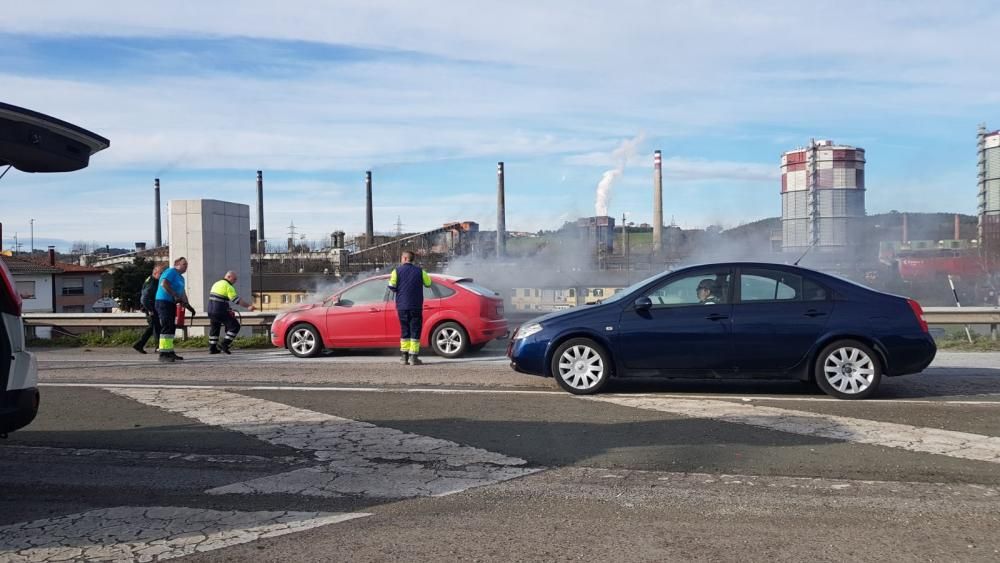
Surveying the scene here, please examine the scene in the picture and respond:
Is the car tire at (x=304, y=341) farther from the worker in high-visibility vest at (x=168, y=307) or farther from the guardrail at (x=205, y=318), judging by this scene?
the guardrail at (x=205, y=318)

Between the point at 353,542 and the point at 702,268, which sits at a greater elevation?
the point at 702,268

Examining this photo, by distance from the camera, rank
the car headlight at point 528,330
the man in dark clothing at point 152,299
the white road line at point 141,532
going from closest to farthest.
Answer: the white road line at point 141,532 → the car headlight at point 528,330 → the man in dark clothing at point 152,299

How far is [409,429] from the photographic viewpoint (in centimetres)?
726

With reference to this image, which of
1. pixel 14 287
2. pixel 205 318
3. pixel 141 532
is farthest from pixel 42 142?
pixel 205 318

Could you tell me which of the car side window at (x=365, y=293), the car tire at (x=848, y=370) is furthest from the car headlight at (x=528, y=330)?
the car side window at (x=365, y=293)

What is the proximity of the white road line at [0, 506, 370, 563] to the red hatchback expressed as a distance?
8388 millimetres

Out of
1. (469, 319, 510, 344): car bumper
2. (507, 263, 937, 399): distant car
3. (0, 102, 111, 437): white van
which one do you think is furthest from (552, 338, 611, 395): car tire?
(0, 102, 111, 437): white van

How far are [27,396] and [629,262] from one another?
134ft

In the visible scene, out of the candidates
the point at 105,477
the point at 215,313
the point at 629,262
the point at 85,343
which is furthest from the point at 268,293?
the point at 105,477

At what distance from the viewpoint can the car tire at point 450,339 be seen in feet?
43.7

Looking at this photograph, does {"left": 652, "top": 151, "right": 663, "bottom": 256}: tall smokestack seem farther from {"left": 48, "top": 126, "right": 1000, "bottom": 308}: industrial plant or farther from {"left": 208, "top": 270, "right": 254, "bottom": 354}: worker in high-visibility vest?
{"left": 208, "top": 270, "right": 254, "bottom": 354}: worker in high-visibility vest

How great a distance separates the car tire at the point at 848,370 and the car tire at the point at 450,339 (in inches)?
236

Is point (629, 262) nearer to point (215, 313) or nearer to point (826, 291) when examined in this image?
point (215, 313)

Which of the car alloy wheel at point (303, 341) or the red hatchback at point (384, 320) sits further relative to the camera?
the car alloy wheel at point (303, 341)
